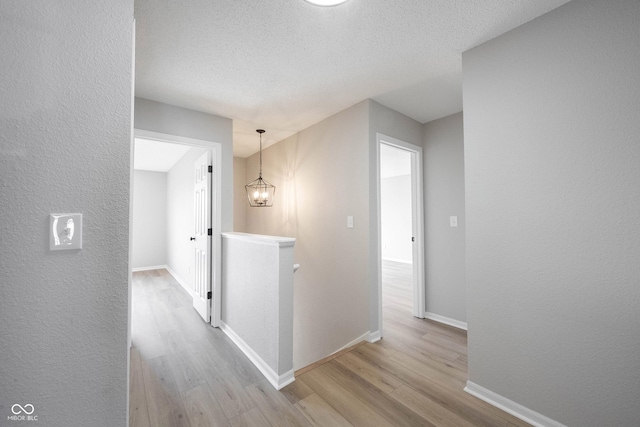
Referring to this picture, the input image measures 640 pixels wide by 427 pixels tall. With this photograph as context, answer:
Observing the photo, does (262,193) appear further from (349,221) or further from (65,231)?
(65,231)

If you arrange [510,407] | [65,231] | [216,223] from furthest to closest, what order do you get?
[216,223] → [510,407] → [65,231]

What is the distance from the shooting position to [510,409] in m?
1.64

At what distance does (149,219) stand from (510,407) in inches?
277

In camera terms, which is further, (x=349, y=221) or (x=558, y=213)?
(x=349, y=221)

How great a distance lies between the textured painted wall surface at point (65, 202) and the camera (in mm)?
814

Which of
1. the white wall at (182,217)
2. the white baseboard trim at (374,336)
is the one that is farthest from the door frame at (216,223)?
the white baseboard trim at (374,336)

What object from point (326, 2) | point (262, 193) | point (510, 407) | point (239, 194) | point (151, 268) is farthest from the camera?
point (151, 268)

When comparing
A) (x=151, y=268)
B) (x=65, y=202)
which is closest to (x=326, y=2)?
(x=65, y=202)

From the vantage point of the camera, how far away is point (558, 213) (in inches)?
58.4

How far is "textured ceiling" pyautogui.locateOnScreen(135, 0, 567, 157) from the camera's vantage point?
4.89 feet

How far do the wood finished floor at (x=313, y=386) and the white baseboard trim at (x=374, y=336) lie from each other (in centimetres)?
8

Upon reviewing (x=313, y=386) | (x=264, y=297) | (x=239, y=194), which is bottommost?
(x=313, y=386)

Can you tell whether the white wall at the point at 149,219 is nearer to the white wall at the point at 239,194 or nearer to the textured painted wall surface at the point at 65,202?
the white wall at the point at 239,194

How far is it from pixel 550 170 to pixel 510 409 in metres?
1.47
